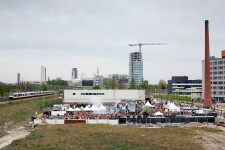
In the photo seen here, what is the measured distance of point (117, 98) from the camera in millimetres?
87625

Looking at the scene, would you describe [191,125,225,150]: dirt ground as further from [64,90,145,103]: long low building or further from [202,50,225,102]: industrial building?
[202,50,225,102]: industrial building

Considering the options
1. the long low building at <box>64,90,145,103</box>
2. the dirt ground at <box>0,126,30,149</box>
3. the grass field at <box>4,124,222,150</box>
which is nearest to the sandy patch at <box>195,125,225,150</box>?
the grass field at <box>4,124,222,150</box>

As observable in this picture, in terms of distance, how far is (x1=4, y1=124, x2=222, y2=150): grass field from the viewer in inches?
1271

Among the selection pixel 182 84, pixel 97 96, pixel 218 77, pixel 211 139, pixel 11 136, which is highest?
pixel 218 77

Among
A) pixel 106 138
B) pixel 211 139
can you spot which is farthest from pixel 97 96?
pixel 211 139

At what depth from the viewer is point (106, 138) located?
122 feet

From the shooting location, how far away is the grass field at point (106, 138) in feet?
106

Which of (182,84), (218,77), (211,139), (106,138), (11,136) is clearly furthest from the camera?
(182,84)

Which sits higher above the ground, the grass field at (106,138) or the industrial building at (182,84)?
the industrial building at (182,84)

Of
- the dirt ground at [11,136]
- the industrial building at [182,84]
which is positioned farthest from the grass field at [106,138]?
the industrial building at [182,84]

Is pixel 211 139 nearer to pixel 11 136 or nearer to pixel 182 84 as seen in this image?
pixel 11 136

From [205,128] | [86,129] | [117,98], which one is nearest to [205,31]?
[117,98]

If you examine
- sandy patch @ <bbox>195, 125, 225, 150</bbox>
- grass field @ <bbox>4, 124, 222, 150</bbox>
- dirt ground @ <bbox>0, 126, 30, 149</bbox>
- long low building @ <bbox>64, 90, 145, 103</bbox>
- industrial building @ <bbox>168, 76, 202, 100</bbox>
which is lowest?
dirt ground @ <bbox>0, 126, 30, 149</bbox>

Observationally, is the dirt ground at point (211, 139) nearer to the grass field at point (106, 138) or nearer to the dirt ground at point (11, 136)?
the grass field at point (106, 138)
